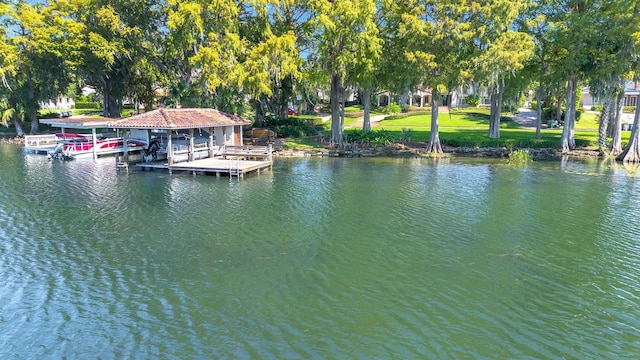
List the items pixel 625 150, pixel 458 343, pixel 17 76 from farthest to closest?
pixel 17 76
pixel 625 150
pixel 458 343

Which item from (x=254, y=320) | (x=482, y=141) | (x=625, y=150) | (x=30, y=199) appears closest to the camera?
(x=254, y=320)

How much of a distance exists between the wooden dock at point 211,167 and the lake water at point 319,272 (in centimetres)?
403

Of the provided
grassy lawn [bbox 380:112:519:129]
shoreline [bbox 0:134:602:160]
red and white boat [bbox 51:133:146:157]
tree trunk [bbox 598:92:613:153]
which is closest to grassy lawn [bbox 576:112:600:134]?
grassy lawn [bbox 380:112:519:129]

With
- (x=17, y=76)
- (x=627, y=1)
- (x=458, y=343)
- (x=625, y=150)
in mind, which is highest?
(x=627, y=1)

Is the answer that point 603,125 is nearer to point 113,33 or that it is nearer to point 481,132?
point 481,132

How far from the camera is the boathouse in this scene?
30.0 meters

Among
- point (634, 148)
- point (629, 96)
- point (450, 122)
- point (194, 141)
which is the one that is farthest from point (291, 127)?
point (629, 96)

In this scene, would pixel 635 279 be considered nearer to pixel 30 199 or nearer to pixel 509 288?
pixel 509 288

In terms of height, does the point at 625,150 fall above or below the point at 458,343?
above

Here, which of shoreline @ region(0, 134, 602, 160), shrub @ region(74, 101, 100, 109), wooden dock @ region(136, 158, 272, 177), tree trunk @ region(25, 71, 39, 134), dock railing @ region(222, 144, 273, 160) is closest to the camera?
wooden dock @ region(136, 158, 272, 177)

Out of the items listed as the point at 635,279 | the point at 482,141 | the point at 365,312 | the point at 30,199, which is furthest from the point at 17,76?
the point at 635,279

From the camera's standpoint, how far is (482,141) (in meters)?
40.4

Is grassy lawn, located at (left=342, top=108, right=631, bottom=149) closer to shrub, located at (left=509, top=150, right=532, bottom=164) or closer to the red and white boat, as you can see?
shrub, located at (left=509, top=150, right=532, bottom=164)

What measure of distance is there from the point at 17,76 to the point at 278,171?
34916 mm
